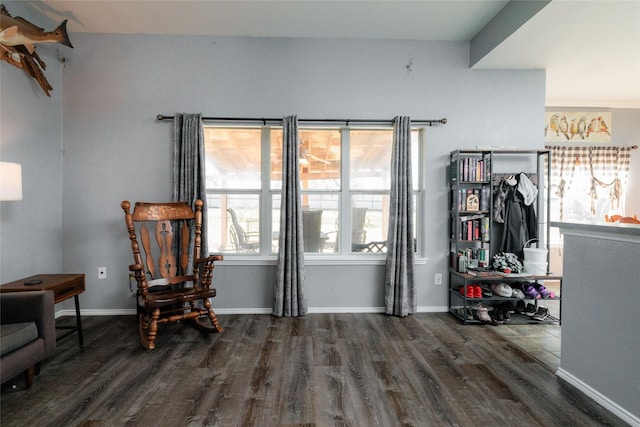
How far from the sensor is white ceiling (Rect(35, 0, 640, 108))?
2768 millimetres

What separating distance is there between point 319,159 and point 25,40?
2671 mm

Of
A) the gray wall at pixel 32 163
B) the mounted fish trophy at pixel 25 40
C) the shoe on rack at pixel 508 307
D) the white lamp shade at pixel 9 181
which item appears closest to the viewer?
the white lamp shade at pixel 9 181

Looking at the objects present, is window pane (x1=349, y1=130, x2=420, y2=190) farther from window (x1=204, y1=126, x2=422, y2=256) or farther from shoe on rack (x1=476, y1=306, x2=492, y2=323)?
shoe on rack (x1=476, y1=306, x2=492, y2=323)

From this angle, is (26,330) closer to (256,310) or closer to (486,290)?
(256,310)

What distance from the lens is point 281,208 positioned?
11.3ft

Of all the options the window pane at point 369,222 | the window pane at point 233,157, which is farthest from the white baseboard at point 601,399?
the window pane at point 233,157

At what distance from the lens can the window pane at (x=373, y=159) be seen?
12.3ft

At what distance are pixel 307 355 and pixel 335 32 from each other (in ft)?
10.2

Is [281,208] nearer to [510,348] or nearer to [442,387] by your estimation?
[442,387]

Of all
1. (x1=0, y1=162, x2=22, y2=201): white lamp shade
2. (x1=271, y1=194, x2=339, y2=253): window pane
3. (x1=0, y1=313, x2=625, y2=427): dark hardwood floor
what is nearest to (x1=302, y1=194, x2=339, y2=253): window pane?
(x1=271, y1=194, x2=339, y2=253): window pane

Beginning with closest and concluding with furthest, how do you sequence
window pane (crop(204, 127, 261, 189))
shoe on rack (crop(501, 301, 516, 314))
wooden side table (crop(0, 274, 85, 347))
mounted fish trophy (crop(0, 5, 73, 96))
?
wooden side table (crop(0, 274, 85, 347))
mounted fish trophy (crop(0, 5, 73, 96))
shoe on rack (crop(501, 301, 516, 314))
window pane (crop(204, 127, 261, 189))

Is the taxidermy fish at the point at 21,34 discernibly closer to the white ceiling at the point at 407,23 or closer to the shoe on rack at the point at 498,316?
the white ceiling at the point at 407,23

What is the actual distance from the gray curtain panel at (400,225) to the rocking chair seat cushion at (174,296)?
182 centimetres

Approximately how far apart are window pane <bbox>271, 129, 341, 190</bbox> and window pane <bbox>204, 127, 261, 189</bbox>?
0.28 m
